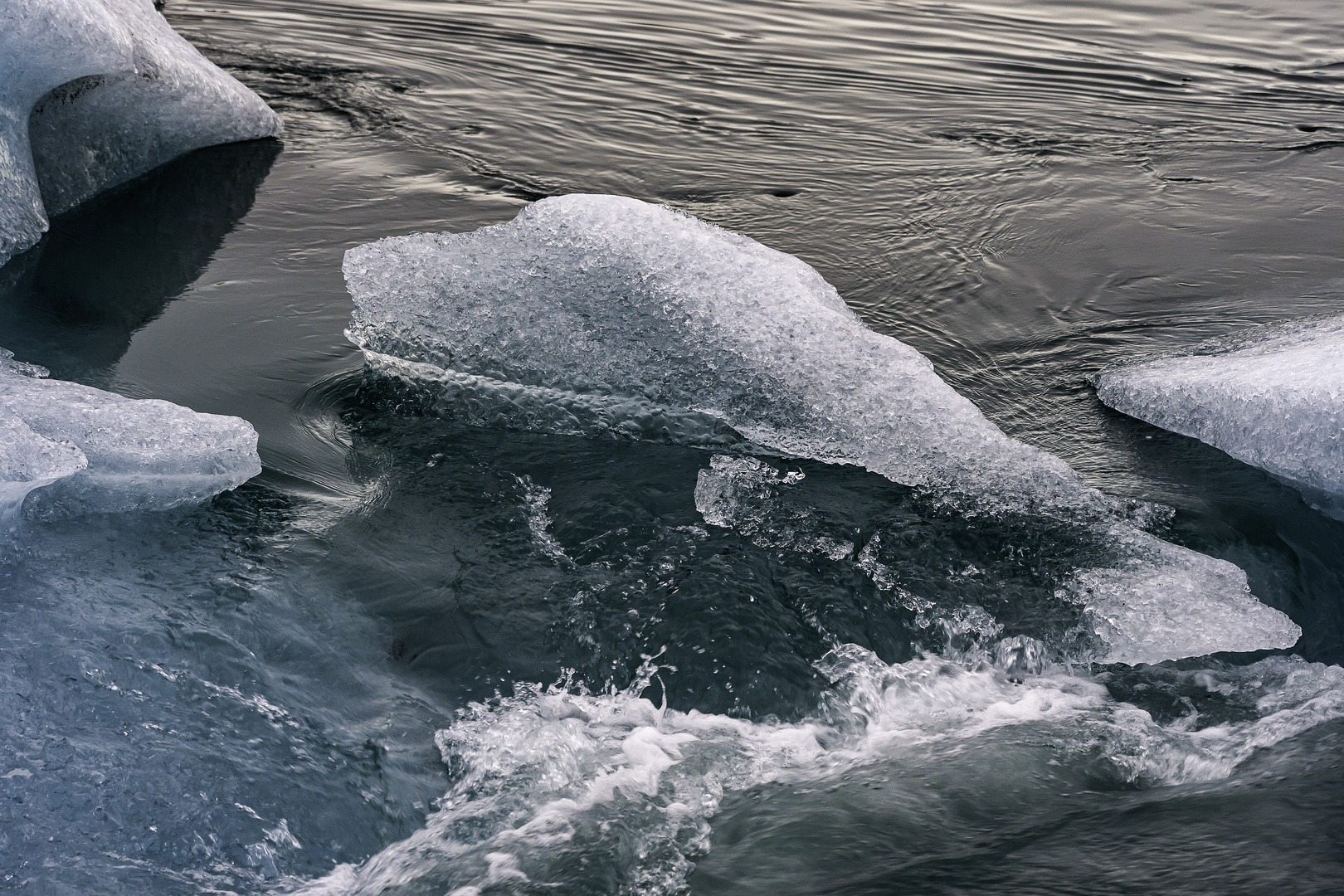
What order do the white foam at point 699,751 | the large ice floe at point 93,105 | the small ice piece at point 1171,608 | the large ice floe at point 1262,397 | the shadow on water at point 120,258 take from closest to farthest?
the white foam at point 699,751 < the small ice piece at point 1171,608 < the large ice floe at point 1262,397 < the shadow on water at point 120,258 < the large ice floe at point 93,105

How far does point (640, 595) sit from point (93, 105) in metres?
3.55

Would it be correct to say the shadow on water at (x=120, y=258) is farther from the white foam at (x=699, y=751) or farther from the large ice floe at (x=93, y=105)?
the white foam at (x=699, y=751)

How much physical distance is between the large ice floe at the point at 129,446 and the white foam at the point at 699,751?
99 centimetres

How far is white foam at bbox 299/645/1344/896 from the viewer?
1.91 metres

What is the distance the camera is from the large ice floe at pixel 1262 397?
2.87 m

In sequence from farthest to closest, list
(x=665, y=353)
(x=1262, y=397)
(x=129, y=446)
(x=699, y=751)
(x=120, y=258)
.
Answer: (x=120, y=258) < (x=665, y=353) < (x=1262, y=397) < (x=129, y=446) < (x=699, y=751)

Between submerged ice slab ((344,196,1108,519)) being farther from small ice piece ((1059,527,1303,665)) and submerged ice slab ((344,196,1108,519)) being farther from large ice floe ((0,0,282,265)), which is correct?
large ice floe ((0,0,282,265))

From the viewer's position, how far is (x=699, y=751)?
7.18ft

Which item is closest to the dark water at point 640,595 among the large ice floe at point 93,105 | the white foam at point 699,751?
the white foam at point 699,751

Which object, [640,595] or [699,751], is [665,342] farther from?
[699,751]

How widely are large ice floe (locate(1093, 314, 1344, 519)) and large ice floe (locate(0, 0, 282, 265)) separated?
3832 millimetres

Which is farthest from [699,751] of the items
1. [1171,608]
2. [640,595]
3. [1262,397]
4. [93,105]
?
[93,105]

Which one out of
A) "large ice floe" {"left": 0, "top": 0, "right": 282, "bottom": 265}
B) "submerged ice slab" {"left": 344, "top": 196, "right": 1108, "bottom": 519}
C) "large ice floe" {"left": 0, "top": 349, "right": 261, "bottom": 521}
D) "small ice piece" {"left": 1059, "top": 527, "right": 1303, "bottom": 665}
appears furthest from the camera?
"large ice floe" {"left": 0, "top": 0, "right": 282, "bottom": 265}

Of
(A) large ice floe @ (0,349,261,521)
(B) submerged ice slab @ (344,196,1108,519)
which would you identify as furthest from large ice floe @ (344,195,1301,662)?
(A) large ice floe @ (0,349,261,521)
